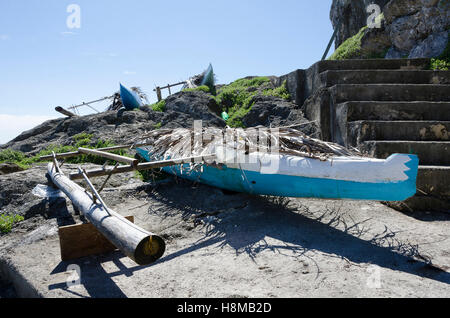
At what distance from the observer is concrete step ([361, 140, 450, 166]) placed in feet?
14.1

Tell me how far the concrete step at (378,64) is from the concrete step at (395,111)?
1.83 m

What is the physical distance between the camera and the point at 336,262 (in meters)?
2.79

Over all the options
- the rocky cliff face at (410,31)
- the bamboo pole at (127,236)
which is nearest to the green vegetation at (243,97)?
the rocky cliff face at (410,31)

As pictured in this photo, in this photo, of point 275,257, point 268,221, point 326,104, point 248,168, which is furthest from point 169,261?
point 326,104

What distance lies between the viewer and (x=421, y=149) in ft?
14.3

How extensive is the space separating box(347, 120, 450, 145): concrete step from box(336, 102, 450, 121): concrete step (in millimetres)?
409

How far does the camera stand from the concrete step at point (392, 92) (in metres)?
5.49

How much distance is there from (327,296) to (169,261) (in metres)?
1.44

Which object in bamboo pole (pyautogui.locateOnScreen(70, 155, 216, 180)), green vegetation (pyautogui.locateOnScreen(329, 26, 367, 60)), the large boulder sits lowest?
bamboo pole (pyautogui.locateOnScreen(70, 155, 216, 180))

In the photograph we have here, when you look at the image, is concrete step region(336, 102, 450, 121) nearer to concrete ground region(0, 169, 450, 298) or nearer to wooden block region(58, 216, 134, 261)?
concrete ground region(0, 169, 450, 298)

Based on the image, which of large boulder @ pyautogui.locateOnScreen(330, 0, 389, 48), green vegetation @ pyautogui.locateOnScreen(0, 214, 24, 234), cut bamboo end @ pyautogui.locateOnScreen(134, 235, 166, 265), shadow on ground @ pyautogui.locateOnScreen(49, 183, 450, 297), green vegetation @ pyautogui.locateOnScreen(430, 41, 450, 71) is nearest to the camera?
cut bamboo end @ pyautogui.locateOnScreen(134, 235, 166, 265)

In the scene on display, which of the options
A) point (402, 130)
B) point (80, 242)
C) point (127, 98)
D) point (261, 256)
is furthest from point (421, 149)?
point (127, 98)

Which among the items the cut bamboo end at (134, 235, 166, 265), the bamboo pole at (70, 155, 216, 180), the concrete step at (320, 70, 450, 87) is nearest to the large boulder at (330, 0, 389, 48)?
the concrete step at (320, 70, 450, 87)

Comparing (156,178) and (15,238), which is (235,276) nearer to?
(15,238)
